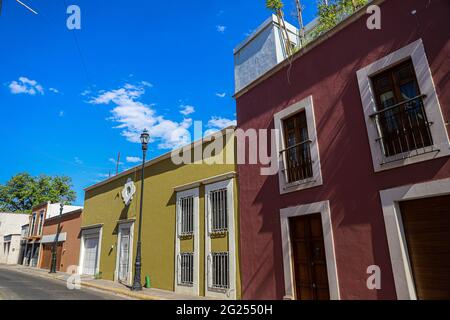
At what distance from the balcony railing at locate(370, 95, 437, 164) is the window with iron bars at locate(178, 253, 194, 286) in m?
8.42

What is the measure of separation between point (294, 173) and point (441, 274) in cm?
416

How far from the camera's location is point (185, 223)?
1299cm

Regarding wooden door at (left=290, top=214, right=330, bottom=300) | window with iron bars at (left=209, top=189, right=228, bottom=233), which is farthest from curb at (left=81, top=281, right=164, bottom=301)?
wooden door at (left=290, top=214, right=330, bottom=300)

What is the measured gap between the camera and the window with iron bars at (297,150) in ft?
28.3

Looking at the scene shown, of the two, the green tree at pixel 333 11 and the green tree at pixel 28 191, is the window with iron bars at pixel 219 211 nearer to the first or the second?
the green tree at pixel 333 11

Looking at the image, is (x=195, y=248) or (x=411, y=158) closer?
(x=411, y=158)

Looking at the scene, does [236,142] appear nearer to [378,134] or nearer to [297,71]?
[297,71]

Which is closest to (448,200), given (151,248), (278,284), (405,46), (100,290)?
(405,46)

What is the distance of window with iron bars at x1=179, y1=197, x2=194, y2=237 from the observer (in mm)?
12704

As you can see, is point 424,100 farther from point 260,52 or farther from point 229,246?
point 229,246

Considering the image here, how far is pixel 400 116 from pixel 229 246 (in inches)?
266

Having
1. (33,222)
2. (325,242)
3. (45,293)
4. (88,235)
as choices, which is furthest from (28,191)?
(325,242)

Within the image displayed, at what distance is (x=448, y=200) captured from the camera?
19.4ft

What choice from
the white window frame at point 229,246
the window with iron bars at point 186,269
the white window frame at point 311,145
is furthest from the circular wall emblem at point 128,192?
the white window frame at point 311,145
